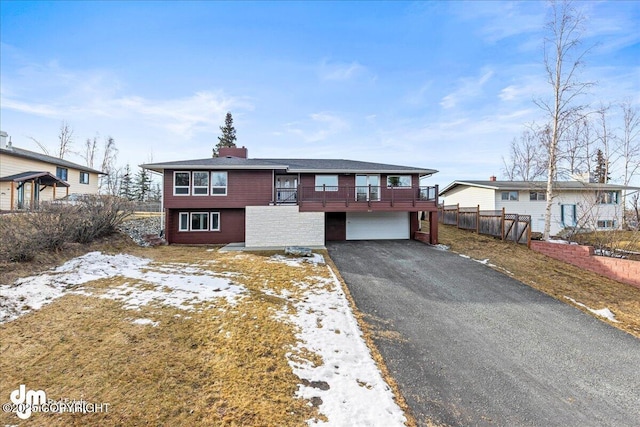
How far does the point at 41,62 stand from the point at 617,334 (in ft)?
76.8

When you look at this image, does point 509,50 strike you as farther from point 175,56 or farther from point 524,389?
point 175,56

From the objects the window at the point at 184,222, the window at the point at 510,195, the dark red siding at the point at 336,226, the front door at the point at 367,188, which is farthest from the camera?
the window at the point at 510,195

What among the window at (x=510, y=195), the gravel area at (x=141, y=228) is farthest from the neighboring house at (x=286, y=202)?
the window at (x=510, y=195)

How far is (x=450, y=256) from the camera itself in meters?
12.0

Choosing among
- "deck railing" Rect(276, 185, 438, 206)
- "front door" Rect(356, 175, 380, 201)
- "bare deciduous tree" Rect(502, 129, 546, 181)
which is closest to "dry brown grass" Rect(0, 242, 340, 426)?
"deck railing" Rect(276, 185, 438, 206)

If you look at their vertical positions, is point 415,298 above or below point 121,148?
below

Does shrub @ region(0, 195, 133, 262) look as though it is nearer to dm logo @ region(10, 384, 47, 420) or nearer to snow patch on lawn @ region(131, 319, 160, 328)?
snow patch on lawn @ region(131, 319, 160, 328)

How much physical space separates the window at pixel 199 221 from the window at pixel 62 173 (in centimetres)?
1831

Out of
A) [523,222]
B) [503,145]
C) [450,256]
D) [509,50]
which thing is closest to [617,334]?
[450,256]

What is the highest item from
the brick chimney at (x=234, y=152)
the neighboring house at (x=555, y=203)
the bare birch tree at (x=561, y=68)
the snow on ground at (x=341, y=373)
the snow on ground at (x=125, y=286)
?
the bare birch tree at (x=561, y=68)

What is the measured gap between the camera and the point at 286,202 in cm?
1585

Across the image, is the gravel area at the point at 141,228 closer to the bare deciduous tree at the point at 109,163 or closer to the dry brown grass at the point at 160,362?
the dry brown grass at the point at 160,362

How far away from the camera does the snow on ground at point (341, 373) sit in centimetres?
322

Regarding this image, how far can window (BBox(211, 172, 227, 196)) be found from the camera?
50.1 ft
